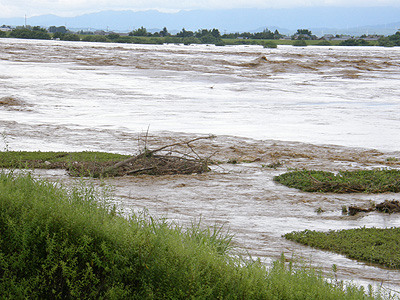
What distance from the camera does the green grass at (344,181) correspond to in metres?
14.2

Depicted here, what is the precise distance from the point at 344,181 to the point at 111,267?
9.34 metres

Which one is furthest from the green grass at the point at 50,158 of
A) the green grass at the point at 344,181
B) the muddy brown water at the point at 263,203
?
the green grass at the point at 344,181

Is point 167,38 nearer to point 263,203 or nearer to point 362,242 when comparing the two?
point 263,203

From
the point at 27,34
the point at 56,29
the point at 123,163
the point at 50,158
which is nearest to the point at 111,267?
the point at 123,163

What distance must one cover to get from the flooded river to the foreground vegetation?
174 cm

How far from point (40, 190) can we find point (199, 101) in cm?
2562

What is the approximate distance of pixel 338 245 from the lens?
9898 millimetres

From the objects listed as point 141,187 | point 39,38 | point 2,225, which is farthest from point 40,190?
point 39,38

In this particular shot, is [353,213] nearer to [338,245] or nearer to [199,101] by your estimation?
[338,245]

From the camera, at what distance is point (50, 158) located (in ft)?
52.7

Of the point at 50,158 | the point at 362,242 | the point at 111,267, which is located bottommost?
the point at 362,242

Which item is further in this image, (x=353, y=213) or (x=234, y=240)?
(x=353, y=213)

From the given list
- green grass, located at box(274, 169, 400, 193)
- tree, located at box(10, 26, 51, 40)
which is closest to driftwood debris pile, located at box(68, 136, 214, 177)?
green grass, located at box(274, 169, 400, 193)

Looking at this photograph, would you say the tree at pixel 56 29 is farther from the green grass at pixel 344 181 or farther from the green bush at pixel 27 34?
the green grass at pixel 344 181
